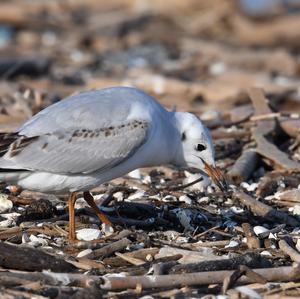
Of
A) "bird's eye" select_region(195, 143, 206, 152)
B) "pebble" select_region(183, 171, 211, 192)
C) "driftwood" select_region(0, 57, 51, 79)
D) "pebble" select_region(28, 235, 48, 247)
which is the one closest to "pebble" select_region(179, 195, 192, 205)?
"pebble" select_region(183, 171, 211, 192)

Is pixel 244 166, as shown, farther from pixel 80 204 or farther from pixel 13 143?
pixel 13 143

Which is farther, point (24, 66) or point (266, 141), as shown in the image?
point (24, 66)

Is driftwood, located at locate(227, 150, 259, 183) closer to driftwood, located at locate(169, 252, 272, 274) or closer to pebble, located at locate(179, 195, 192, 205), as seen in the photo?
pebble, located at locate(179, 195, 192, 205)

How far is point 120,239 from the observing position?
6.54m

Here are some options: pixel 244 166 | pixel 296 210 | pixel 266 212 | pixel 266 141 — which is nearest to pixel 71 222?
pixel 266 212

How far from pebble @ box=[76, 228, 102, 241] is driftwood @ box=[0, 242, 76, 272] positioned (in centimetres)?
77

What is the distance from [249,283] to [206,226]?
4.66ft

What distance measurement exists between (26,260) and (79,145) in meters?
1.05

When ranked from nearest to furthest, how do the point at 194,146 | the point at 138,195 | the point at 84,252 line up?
the point at 84,252 < the point at 194,146 < the point at 138,195

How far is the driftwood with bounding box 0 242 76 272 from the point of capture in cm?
589

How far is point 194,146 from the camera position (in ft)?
22.8

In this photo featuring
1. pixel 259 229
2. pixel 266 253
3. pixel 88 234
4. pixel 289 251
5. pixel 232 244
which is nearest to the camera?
pixel 289 251

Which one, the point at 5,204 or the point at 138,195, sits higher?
the point at 5,204

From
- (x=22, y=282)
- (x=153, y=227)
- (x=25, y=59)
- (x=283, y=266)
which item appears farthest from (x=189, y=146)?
(x=25, y=59)
